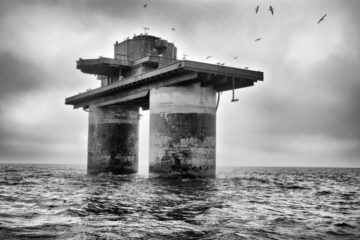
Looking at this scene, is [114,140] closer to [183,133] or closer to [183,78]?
[183,133]

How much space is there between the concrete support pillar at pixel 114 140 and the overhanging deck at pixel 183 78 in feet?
9.18

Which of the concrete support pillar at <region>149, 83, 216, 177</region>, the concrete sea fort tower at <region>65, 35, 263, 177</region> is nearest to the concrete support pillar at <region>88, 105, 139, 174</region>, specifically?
the concrete sea fort tower at <region>65, 35, 263, 177</region>

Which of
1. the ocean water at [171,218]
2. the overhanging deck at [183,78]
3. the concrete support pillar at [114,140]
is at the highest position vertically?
the overhanging deck at [183,78]

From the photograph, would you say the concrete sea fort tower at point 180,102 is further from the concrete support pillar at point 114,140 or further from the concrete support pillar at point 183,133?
the concrete support pillar at point 114,140

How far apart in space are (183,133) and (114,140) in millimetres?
11725

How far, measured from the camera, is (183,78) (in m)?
25.1

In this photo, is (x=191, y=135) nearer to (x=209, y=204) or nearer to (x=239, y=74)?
(x=239, y=74)

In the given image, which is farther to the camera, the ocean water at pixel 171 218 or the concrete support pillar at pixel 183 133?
the concrete support pillar at pixel 183 133

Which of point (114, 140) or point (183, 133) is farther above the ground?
point (183, 133)

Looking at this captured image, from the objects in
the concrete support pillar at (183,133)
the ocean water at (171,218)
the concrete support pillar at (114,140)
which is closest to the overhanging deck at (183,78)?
the concrete support pillar at (183,133)

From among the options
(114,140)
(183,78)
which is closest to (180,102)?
(183,78)

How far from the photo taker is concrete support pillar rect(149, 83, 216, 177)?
991 inches

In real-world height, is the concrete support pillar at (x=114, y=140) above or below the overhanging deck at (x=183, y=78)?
below

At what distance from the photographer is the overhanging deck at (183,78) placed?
2427 cm
